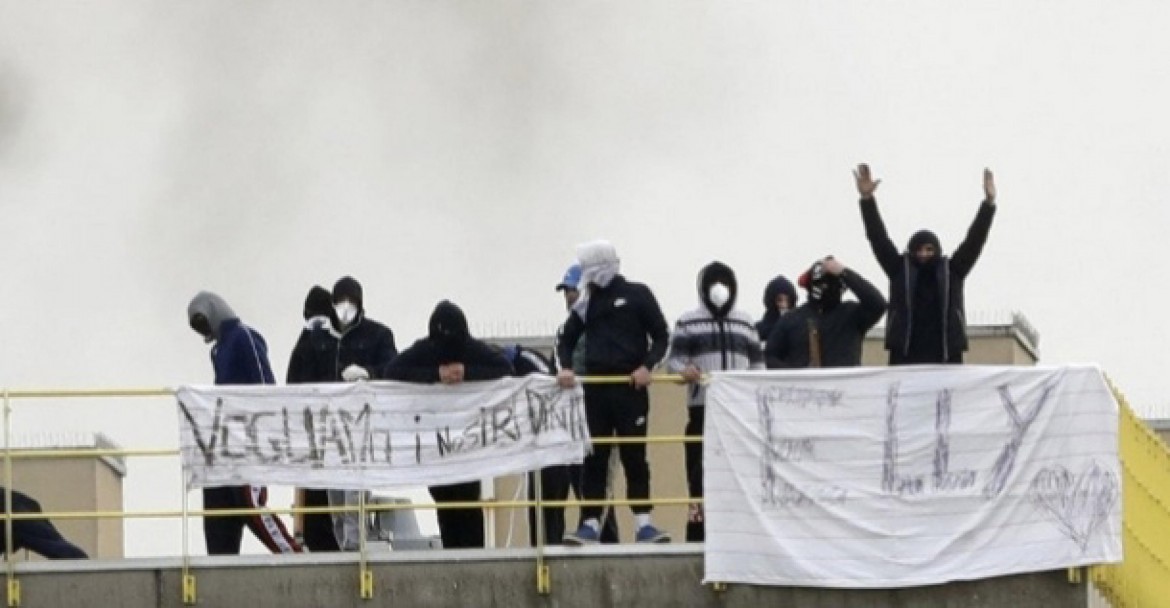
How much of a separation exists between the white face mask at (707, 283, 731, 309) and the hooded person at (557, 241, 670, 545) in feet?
1.28

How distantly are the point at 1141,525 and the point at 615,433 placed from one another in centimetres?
399

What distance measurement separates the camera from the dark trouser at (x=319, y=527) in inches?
1060

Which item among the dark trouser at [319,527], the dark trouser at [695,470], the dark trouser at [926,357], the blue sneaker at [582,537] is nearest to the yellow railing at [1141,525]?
the dark trouser at [926,357]

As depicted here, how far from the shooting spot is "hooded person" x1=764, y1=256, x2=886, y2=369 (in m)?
25.9

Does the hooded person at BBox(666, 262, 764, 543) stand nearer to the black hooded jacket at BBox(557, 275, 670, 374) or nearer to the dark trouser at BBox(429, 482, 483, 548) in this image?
the black hooded jacket at BBox(557, 275, 670, 374)

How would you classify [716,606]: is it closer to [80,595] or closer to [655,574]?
[655,574]

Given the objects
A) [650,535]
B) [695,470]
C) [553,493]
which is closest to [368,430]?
[553,493]

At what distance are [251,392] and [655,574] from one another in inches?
127

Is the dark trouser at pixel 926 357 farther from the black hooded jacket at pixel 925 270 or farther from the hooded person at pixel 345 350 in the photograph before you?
the hooded person at pixel 345 350

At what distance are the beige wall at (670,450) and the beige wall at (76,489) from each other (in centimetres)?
712

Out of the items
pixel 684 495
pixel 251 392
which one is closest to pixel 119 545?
pixel 684 495

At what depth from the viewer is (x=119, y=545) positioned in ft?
148

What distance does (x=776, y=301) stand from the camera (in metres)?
27.7

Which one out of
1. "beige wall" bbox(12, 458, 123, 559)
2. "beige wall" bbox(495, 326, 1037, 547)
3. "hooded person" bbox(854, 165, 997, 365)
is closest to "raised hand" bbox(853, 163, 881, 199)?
"hooded person" bbox(854, 165, 997, 365)
